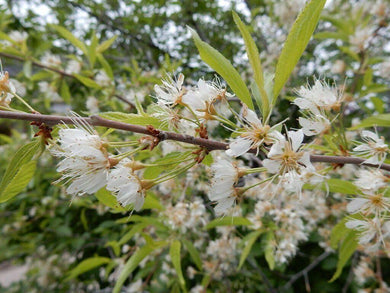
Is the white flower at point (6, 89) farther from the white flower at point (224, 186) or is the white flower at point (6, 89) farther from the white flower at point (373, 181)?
the white flower at point (373, 181)

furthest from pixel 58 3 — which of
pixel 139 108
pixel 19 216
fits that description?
pixel 139 108

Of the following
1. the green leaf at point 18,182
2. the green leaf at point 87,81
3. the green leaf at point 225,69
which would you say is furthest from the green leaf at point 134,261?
the green leaf at point 87,81

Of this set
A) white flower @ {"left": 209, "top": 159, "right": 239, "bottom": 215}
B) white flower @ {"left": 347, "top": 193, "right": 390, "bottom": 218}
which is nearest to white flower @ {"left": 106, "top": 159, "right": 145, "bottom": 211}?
white flower @ {"left": 209, "top": 159, "right": 239, "bottom": 215}

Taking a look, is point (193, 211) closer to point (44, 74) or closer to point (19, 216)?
point (44, 74)

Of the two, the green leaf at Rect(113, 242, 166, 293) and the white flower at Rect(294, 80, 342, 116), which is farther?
the green leaf at Rect(113, 242, 166, 293)

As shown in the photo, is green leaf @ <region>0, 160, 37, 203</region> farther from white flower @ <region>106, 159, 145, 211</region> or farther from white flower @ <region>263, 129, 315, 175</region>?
white flower @ <region>263, 129, 315, 175</region>

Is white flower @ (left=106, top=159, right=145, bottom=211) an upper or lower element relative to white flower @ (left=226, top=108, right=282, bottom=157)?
upper
